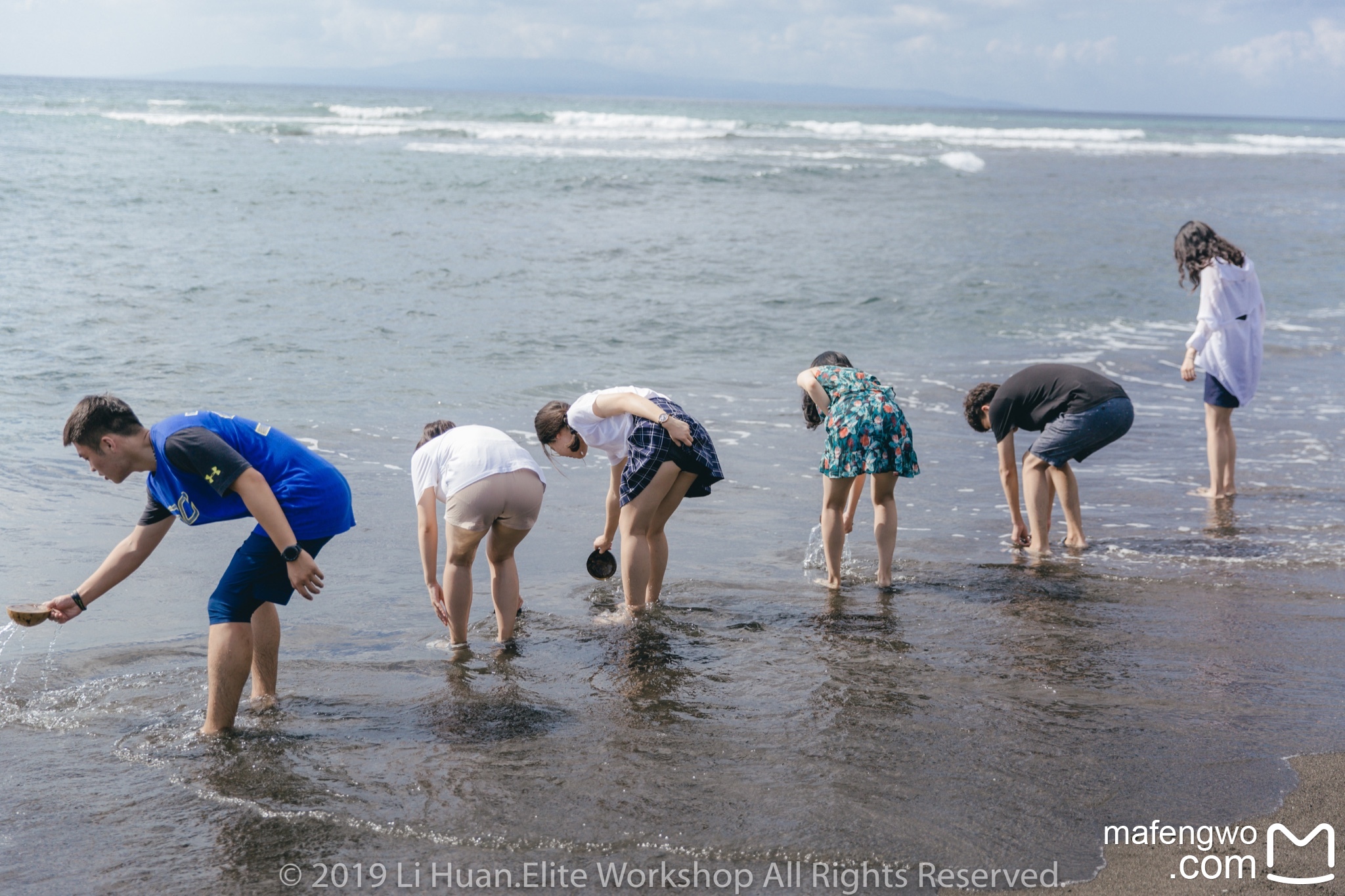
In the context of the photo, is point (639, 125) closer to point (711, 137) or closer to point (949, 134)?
point (711, 137)

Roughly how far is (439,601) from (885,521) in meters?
2.45

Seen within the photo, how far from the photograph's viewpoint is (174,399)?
10.3 m

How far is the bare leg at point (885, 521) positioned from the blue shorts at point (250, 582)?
3.06 meters

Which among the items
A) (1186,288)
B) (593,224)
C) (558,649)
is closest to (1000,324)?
(1186,288)

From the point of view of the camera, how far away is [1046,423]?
22.4 ft

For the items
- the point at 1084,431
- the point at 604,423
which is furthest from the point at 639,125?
the point at 604,423

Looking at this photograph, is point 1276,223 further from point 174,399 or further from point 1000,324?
point 174,399

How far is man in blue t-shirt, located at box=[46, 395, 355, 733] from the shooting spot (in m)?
3.92

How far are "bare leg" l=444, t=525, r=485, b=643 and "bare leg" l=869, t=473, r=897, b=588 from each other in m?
2.20

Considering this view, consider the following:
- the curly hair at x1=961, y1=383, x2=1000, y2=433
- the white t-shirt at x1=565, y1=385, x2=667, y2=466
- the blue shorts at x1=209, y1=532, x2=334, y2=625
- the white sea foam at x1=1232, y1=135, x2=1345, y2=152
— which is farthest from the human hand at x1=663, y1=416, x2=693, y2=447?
the white sea foam at x1=1232, y1=135, x2=1345, y2=152

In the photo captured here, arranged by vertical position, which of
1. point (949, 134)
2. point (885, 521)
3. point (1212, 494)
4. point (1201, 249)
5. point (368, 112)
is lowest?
point (1212, 494)

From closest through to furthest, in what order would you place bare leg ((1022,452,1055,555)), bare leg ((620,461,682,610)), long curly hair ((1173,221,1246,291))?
bare leg ((620,461,682,610)) → bare leg ((1022,452,1055,555)) → long curly hair ((1173,221,1246,291))

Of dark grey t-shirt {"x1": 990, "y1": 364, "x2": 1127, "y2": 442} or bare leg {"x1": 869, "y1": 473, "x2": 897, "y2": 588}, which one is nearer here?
bare leg {"x1": 869, "y1": 473, "x2": 897, "y2": 588}

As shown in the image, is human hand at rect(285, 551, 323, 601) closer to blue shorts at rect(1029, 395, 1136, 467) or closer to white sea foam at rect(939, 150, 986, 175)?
blue shorts at rect(1029, 395, 1136, 467)
